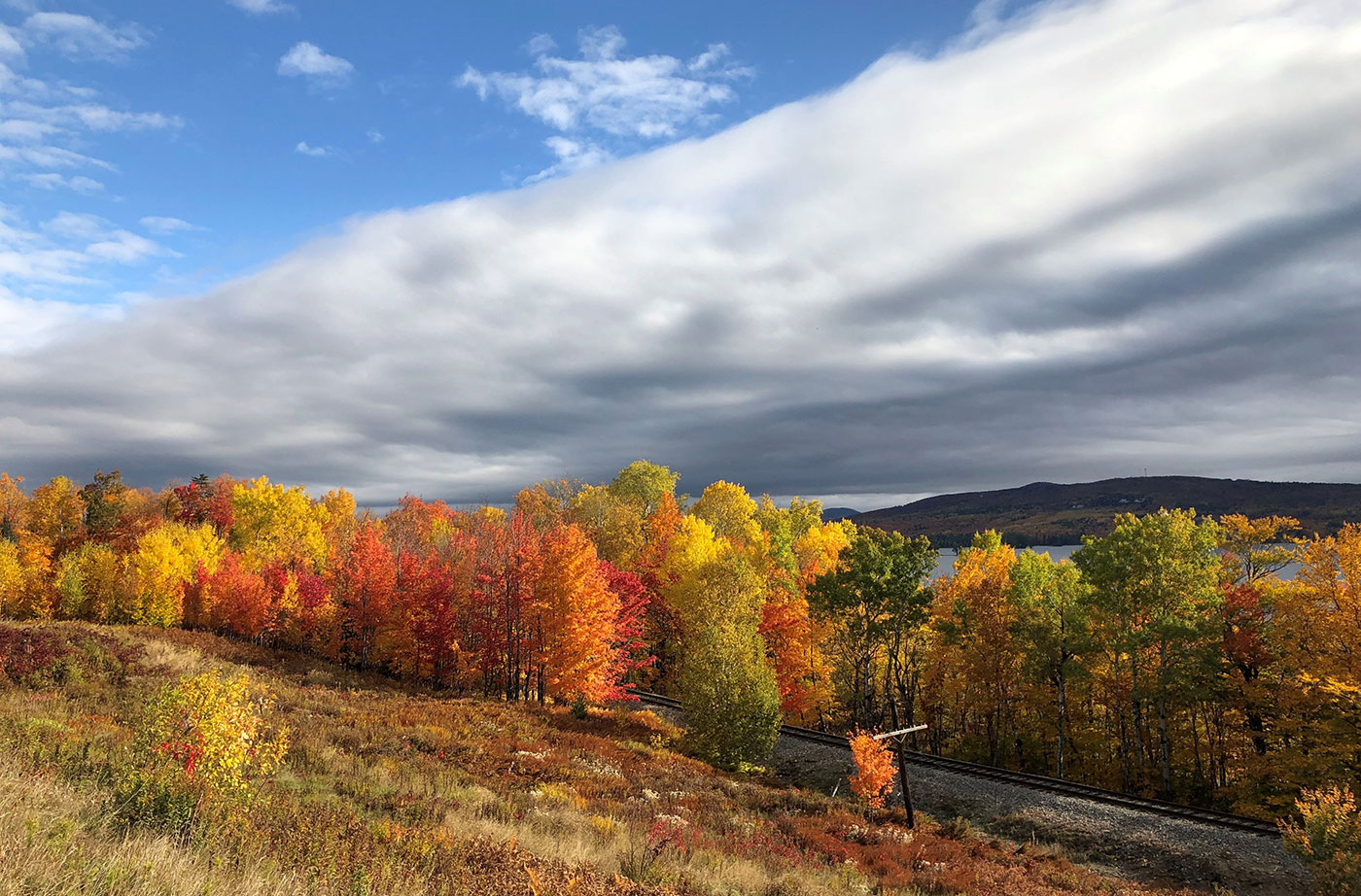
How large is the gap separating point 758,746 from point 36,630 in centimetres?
3456

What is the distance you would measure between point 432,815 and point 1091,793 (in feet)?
94.8

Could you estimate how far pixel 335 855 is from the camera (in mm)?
9281

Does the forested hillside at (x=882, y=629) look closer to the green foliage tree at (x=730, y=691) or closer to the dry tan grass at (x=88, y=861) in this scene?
the green foliage tree at (x=730, y=691)

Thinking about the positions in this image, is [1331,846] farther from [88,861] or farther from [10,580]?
[10,580]

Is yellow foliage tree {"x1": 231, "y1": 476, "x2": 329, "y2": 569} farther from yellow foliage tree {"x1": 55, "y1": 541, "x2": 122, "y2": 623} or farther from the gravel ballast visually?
the gravel ballast

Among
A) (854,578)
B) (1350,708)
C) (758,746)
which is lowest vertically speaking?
(758,746)

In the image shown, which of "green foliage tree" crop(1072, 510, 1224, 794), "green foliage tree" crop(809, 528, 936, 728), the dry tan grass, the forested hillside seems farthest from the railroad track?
the dry tan grass

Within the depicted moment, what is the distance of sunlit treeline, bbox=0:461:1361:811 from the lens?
34250mm

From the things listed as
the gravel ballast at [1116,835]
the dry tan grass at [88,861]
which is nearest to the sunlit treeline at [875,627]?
the gravel ballast at [1116,835]

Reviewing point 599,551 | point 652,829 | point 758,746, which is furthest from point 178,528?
point 652,829

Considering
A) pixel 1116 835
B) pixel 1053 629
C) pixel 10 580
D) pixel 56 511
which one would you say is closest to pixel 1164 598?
pixel 1053 629

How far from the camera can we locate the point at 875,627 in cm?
4153

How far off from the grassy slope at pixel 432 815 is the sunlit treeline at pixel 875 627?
7.95 metres

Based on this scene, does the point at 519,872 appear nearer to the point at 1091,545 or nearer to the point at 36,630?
the point at 36,630
